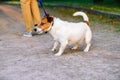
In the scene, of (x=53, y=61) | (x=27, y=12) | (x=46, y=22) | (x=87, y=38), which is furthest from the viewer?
(x=27, y=12)

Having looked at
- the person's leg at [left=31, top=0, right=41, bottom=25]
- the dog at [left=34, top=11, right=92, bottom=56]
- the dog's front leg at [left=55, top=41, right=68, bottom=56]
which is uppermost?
the dog at [left=34, top=11, right=92, bottom=56]

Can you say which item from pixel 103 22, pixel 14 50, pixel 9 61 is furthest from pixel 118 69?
pixel 103 22

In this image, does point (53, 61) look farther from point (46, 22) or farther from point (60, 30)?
point (46, 22)

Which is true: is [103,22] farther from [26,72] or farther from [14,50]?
[26,72]

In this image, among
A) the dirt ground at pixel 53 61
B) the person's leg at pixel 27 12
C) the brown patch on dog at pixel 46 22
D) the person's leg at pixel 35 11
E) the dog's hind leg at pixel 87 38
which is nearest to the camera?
the dirt ground at pixel 53 61

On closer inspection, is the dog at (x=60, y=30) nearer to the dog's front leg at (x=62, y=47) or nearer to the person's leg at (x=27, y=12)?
the dog's front leg at (x=62, y=47)

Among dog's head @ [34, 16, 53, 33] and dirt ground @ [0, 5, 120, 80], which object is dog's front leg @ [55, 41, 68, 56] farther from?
dog's head @ [34, 16, 53, 33]

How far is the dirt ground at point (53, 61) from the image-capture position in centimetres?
612

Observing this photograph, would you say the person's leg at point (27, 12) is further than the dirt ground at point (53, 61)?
Yes

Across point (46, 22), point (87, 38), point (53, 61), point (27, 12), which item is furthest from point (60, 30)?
point (27, 12)

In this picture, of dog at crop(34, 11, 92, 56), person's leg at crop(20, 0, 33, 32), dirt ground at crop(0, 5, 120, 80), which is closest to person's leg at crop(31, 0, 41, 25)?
person's leg at crop(20, 0, 33, 32)

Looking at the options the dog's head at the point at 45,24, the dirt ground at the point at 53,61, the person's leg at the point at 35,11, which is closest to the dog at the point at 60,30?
the dog's head at the point at 45,24

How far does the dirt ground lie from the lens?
20.1ft

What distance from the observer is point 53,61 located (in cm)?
709
